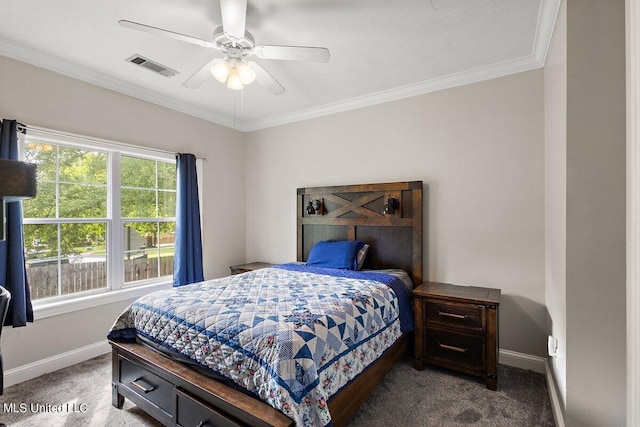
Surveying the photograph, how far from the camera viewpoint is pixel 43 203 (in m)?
2.77

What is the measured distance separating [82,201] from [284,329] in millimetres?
2633

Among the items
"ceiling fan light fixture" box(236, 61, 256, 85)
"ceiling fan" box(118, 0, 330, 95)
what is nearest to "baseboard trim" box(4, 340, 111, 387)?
"ceiling fan" box(118, 0, 330, 95)

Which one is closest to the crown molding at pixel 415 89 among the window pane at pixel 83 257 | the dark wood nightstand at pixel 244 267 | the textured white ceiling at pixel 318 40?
the textured white ceiling at pixel 318 40

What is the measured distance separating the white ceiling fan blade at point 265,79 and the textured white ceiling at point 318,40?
27 cm

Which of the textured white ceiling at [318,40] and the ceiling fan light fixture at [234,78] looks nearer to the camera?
the textured white ceiling at [318,40]

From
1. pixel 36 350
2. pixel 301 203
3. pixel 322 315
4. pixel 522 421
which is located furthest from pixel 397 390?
pixel 36 350

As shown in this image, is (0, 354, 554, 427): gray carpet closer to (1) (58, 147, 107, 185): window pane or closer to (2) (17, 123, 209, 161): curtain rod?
(1) (58, 147, 107, 185): window pane

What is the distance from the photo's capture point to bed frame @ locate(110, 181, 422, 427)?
1600 millimetres

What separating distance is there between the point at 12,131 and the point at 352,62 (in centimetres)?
279

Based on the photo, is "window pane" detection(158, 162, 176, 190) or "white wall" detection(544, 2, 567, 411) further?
"window pane" detection(158, 162, 176, 190)

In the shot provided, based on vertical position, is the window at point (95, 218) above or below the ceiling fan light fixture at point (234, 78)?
below

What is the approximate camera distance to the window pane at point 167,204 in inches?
146

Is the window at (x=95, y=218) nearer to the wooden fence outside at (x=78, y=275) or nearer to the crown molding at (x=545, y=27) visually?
the wooden fence outside at (x=78, y=275)

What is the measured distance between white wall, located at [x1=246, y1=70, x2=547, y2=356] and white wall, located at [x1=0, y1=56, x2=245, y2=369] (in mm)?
1454
